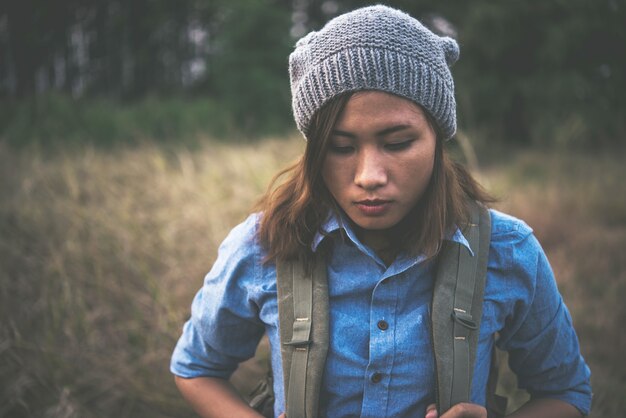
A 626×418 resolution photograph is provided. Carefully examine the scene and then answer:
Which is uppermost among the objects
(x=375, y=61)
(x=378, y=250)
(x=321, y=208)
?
(x=375, y=61)

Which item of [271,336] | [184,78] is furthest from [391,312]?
[184,78]

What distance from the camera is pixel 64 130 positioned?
755 cm

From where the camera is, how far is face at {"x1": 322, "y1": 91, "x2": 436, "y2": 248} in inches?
46.5

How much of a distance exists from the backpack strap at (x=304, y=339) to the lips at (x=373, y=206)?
0.23 metres

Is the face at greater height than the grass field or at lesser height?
greater

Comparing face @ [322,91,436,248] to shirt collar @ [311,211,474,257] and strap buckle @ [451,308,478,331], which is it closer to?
shirt collar @ [311,211,474,257]

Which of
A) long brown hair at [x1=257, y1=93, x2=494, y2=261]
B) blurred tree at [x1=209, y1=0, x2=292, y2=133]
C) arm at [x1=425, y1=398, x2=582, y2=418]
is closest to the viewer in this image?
long brown hair at [x1=257, y1=93, x2=494, y2=261]

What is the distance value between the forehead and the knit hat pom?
10.8 inches

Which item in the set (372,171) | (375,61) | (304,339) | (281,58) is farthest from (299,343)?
(281,58)

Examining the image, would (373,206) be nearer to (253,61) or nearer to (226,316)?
(226,316)

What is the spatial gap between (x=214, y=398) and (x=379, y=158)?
36.7 inches

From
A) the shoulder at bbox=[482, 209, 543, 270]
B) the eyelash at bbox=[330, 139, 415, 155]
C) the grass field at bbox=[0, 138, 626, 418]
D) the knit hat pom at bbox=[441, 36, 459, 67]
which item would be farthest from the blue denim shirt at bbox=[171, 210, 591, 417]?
Result: the grass field at bbox=[0, 138, 626, 418]

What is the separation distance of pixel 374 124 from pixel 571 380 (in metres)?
1.04

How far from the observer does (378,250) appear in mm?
1394
